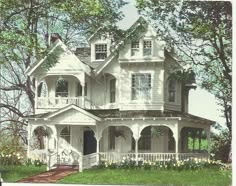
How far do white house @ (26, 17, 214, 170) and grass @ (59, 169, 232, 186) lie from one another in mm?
148

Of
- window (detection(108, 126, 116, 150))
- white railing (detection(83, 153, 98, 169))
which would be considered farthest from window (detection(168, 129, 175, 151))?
white railing (detection(83, 153, 98, 169))

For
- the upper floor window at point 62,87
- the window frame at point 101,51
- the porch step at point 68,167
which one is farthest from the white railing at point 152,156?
the window frame at point 101,51

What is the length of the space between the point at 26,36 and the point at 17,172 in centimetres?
143

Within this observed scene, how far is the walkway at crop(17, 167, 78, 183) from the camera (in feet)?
21.7

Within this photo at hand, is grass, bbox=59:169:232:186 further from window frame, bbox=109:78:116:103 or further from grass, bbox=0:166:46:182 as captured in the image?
window frame, bbox=109:78:116:103

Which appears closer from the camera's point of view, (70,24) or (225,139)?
(225,139)

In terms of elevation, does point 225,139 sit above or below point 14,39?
below

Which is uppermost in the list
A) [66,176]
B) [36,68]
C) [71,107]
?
[36,68]

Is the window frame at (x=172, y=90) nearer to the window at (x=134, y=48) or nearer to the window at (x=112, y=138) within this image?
the window at (x=134, y=48)

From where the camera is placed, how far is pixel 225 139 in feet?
20.3

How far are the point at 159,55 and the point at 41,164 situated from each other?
65.6 inches

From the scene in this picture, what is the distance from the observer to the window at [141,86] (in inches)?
257

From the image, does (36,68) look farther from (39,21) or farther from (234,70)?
(234,70)

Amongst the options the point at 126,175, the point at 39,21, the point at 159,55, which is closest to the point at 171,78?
the point at 159,55
